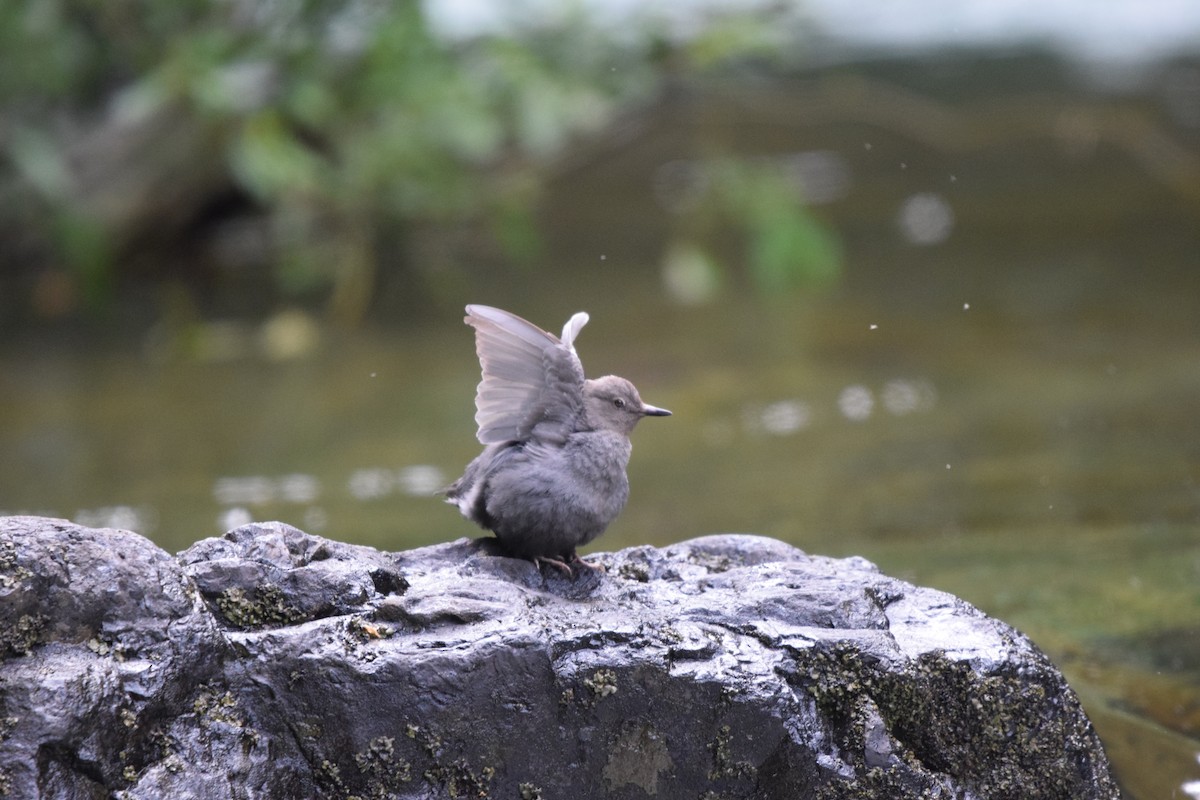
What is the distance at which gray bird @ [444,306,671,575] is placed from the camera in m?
3.07

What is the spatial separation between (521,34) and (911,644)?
20.6 ft

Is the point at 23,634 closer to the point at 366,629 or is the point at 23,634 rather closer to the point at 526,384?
the point at 366,629

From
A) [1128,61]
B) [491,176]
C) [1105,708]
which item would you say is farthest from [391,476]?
[1128,61]

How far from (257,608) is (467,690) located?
18.5 inches

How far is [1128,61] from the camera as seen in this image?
48.2ft

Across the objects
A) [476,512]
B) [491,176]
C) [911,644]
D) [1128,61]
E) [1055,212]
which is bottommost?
[911,644]

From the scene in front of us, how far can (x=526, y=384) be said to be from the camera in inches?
125

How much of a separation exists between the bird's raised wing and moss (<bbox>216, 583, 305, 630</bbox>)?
599 millimetres

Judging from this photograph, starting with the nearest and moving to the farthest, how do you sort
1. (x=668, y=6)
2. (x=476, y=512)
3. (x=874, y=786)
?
1. (x=874, y=786)
2. (x=476, y=512)
3. (x=668, y=6)

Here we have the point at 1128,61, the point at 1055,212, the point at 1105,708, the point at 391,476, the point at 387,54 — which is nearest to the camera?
the point at 1105,708

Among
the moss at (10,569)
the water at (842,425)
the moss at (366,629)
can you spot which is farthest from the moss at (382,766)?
the water at (842,425)

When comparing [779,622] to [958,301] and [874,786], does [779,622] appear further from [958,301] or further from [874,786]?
[958,301]

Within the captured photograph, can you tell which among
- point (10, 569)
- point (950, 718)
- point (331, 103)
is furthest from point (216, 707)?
point (331, 103)

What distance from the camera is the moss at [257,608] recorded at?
2809 mm
